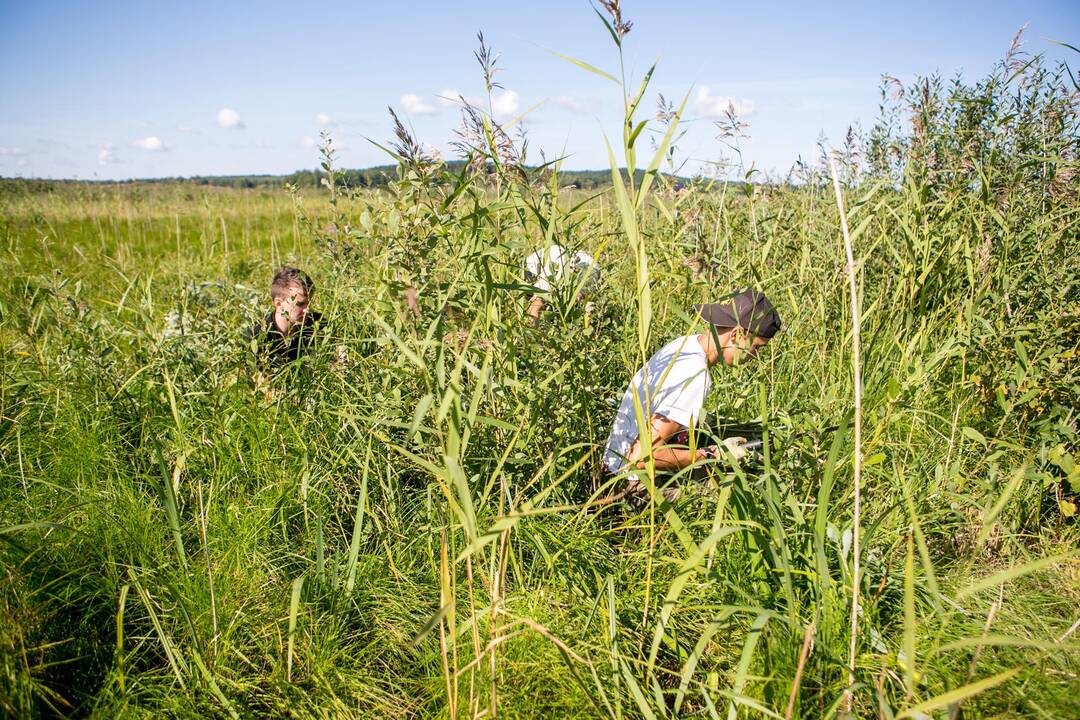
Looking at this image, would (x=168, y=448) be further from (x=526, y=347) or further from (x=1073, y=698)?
(x=1073, y=698)

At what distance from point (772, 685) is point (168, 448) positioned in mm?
2158

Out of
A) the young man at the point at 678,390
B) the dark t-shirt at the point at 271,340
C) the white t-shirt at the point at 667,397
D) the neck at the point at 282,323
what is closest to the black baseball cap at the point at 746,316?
the young man at the point at 678,390

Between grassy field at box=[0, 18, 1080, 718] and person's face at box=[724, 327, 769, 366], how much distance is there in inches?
4.7

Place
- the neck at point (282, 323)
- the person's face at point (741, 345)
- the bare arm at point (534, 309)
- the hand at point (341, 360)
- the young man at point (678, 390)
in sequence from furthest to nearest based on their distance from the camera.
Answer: the neck at point (282, 323)
the hand at point (341, 360)
the young man at point (678, 390)
the bare arm at point (534, 309)
the person's face at point (741, 345)

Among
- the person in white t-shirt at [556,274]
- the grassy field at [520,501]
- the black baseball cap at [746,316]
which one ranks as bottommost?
the grassy field at [520,501]

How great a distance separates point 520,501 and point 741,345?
3.02 ft

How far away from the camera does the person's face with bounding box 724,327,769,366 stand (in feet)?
6.27

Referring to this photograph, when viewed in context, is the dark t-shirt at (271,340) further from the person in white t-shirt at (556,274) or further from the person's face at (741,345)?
the person's face at (741,345)

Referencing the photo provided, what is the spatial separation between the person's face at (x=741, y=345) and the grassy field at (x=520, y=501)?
0.39 feet

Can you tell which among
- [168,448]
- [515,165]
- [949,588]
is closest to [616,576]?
[949,588]

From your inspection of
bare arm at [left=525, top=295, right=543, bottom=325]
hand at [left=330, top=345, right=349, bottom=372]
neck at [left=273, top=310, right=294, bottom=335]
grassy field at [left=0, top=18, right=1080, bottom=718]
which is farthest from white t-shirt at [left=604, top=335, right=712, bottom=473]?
neck at [left=273, top=310, right=294, bottom=335]

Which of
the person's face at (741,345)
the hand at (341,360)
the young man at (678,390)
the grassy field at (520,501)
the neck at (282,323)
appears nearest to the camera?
the grassy field at (520,501)

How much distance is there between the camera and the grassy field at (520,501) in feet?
4.61

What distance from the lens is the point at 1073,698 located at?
1.22 m
